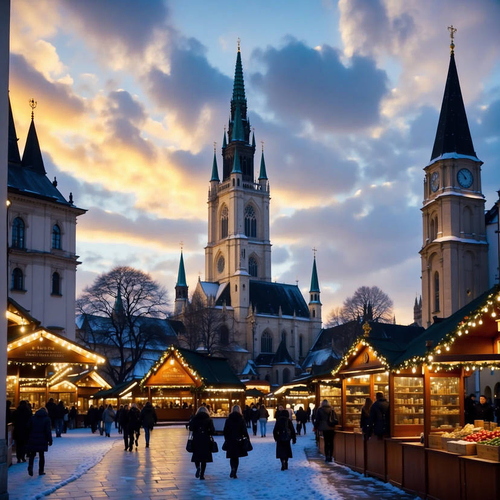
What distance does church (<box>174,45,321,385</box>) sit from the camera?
4313 inches

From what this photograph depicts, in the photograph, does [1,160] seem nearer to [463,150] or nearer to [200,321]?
[463,150]

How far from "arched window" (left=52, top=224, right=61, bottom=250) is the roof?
2405 inches

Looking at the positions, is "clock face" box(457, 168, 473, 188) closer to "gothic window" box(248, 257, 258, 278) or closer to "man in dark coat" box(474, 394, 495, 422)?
"man in dark coat" box(474, 394, 495, 422)

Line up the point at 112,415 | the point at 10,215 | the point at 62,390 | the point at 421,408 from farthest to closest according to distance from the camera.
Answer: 1. the point at 10,215
2. the point at 62,390
3. the point at 112,415
4. the point at 421,408

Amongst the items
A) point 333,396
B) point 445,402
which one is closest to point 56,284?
point 333,396

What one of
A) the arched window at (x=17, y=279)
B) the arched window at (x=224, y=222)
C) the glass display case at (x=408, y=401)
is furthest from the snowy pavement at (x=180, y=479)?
the arched window at (x=224, y=222)

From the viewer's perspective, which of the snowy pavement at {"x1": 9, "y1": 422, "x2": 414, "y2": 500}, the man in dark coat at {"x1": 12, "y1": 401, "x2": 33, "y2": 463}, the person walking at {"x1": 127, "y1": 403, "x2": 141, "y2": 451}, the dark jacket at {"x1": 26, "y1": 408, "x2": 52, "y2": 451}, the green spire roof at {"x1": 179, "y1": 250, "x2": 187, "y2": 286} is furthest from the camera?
the green spire roof at {"x1": 179, "y1": 250, "x2": 187, "y2": 286}

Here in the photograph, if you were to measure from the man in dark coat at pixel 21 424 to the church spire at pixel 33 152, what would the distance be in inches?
1550

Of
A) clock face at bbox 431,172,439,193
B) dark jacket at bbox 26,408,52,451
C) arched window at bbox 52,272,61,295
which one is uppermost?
clock face at bbox 431,172,439,193

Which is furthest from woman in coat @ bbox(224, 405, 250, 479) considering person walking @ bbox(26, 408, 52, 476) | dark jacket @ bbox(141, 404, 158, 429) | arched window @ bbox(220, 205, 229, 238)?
arched window @ bbox(220, 205, 229, 238)

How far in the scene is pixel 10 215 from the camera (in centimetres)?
5225

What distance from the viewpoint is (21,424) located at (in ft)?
65.8

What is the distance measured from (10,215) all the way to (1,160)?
4043 centimetres

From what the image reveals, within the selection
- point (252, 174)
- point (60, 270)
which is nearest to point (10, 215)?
point (60, 270)
